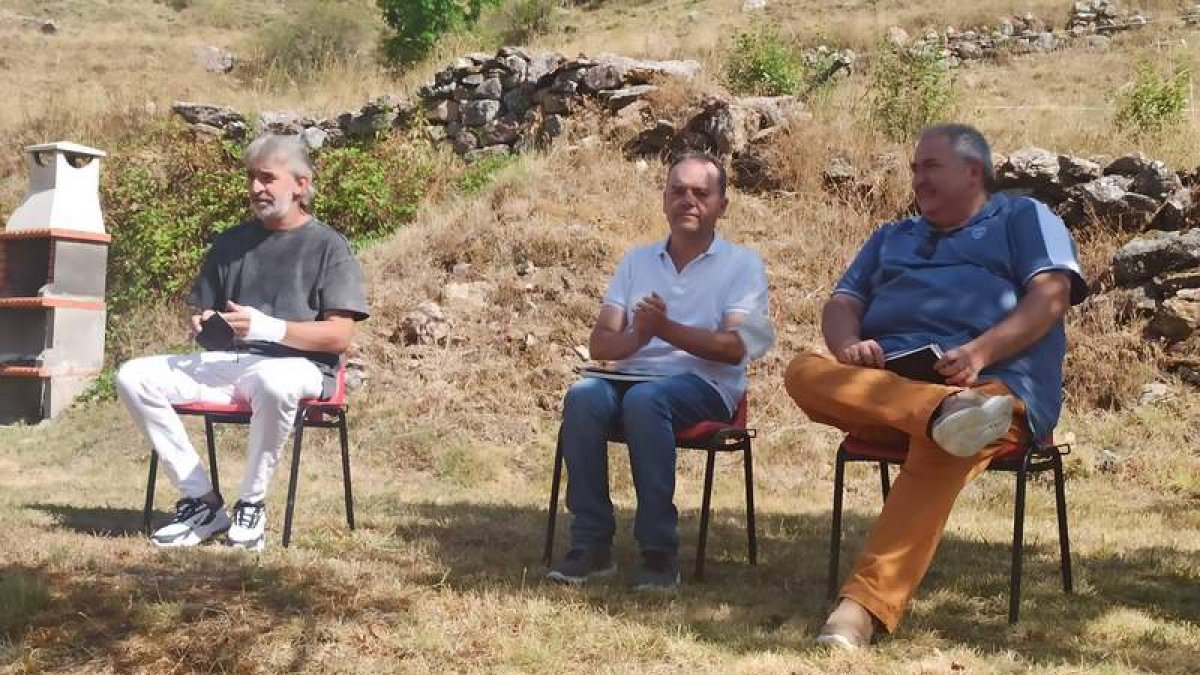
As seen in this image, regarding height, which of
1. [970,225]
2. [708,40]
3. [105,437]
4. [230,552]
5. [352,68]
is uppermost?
[708,40]

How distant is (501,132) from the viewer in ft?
36.1

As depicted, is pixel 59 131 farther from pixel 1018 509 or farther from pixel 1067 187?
pixel 1018 509

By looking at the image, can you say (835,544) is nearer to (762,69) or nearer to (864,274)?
(864,274)

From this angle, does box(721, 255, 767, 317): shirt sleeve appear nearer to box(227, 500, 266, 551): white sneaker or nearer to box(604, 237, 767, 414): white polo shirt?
box(604, 237, 767, 414): white polo shirt

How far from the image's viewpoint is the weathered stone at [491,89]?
36.7 feet

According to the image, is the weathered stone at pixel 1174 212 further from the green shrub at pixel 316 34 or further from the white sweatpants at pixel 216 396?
the green shrub at pixel 316 34

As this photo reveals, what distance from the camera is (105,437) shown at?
7.52m

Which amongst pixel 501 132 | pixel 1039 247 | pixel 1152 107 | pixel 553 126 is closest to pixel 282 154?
pixel 1039 247

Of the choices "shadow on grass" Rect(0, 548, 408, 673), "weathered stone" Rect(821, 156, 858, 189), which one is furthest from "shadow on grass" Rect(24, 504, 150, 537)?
"weathered stone" Rect(821, 156, 858, 189)

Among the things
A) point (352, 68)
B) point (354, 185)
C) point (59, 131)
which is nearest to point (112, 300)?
point (354, 185)

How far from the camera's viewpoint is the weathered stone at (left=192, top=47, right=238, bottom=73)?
21766 mm

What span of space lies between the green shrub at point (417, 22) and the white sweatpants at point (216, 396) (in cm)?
1409

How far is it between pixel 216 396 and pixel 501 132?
7.31m

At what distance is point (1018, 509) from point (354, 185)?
790 centimetres
